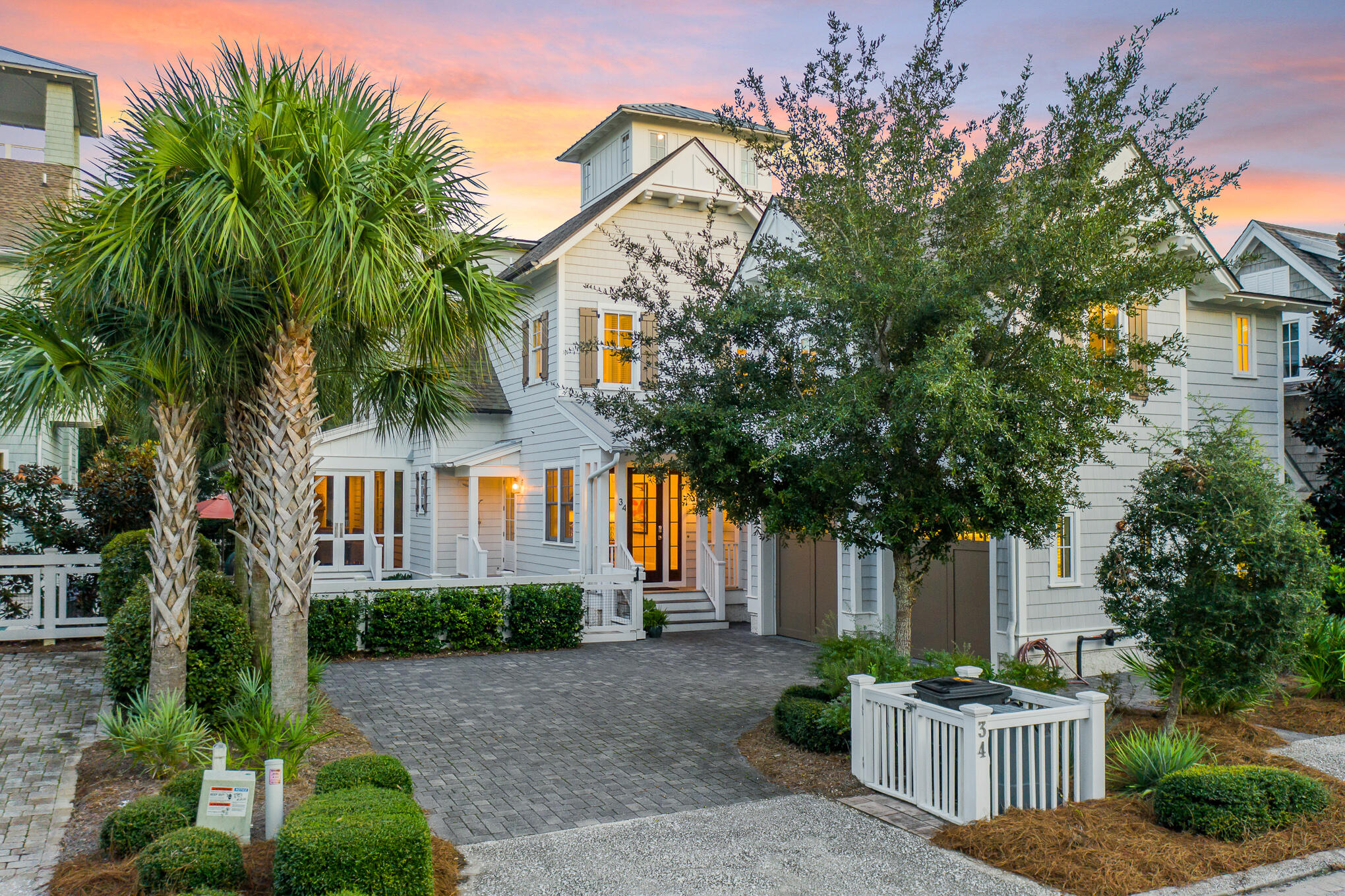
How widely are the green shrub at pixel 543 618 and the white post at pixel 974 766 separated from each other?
873 cm

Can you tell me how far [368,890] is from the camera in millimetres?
4391

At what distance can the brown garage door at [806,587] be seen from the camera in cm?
1425

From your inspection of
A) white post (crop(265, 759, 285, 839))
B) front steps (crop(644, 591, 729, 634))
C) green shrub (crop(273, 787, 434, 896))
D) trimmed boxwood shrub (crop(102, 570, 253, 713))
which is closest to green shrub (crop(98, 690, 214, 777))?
trimmed boxwood shrub (crop(102, 570, 253, 713))

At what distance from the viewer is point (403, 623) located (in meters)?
13.0

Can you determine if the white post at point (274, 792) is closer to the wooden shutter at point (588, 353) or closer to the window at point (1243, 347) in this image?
the wooden shutter at point (588, 353)

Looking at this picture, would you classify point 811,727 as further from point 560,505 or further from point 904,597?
point 560,505

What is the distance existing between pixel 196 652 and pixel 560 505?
9.66 meters

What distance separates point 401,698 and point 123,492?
7102mm

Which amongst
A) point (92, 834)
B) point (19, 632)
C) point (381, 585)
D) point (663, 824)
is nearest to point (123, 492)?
point (19, 632)

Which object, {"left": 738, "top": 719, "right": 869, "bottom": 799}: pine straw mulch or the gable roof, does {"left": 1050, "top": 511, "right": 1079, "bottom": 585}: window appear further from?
the gable roof

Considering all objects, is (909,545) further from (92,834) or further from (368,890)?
(92,834)

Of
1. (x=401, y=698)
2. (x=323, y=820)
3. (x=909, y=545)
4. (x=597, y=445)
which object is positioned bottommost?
(x=401, y=698)

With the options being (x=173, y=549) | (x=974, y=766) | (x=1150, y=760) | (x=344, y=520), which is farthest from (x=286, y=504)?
(x=344, y=520)

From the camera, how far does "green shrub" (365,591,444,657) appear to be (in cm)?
1284
